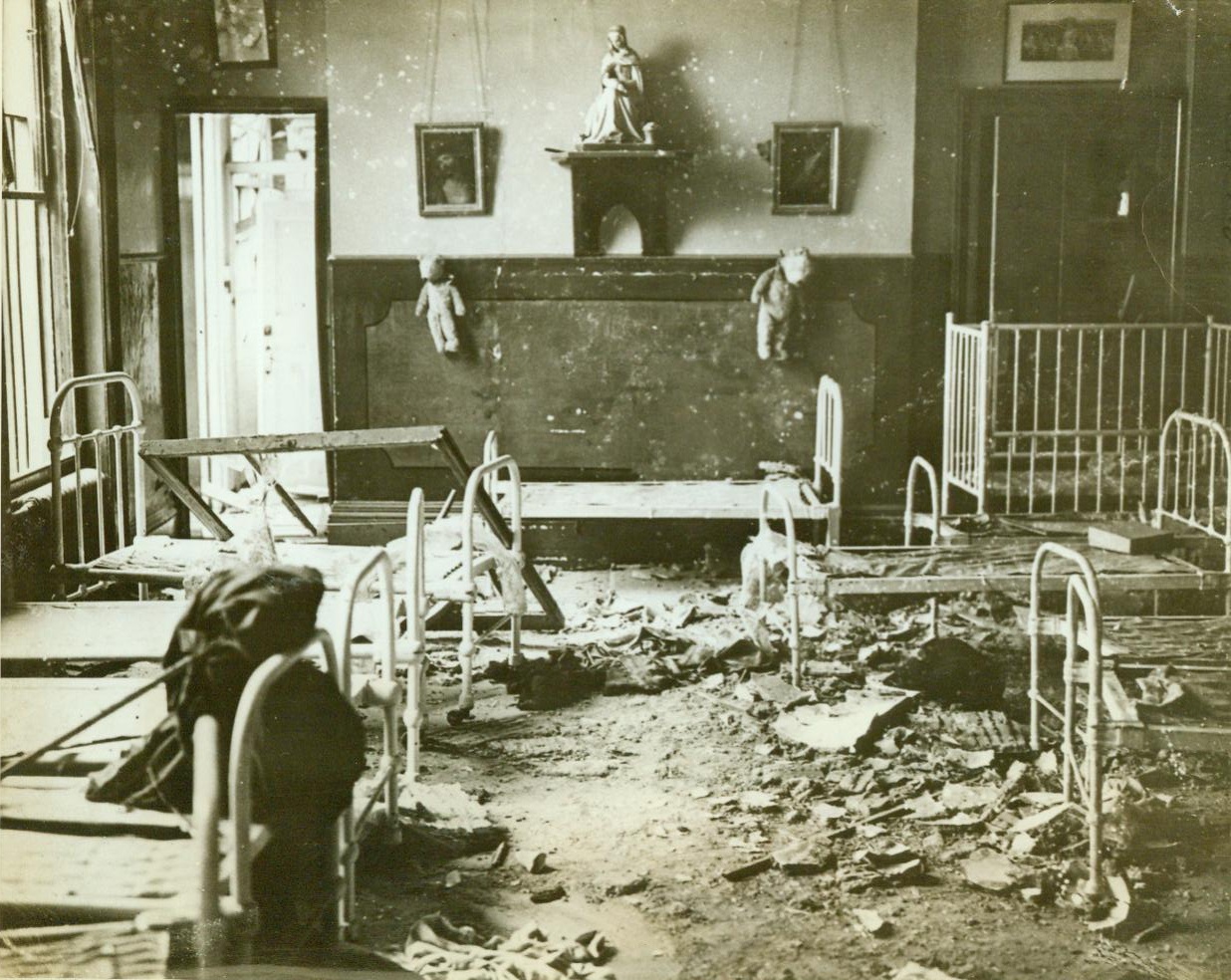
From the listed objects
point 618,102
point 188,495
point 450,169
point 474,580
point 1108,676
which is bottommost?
point 1108,676

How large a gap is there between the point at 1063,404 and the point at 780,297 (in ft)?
4.63

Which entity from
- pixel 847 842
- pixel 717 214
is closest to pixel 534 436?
pixel 717 214

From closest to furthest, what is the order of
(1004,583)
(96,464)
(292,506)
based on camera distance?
(96,464) < (1004,583) < (292,506)

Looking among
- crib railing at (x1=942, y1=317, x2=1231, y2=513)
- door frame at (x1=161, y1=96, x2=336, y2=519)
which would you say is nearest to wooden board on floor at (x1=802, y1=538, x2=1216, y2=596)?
crib railing at (x1=942, y1=317, x2=1231, y2=513)

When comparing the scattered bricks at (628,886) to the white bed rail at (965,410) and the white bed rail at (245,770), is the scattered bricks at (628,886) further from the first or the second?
the white bed rail at (965,410)

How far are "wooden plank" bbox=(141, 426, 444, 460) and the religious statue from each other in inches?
92.0

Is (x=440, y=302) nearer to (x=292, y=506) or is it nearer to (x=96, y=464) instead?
(x=292, y=506)

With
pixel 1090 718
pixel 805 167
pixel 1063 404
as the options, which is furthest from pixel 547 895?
pixel 1063 404

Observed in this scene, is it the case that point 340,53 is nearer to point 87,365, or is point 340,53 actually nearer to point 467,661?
point 87,365

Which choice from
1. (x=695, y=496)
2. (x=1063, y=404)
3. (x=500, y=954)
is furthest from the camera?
(x=1063, y=404)

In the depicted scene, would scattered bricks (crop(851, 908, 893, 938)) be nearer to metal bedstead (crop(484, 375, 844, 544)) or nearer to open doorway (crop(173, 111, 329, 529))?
open doorway (crop(173, 111, 329, 529))

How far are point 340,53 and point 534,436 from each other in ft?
6.28

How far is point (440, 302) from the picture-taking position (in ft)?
21.1

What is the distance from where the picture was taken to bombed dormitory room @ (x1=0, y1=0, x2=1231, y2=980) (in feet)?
9.62
